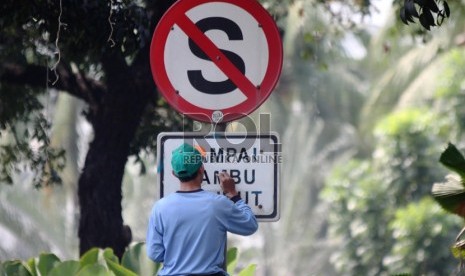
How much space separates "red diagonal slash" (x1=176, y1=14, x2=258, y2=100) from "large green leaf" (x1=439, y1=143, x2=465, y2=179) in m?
2.46

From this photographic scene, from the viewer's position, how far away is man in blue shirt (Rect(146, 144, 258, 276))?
22.5 ft

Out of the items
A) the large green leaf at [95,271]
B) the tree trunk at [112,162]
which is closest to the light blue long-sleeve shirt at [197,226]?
the large green leaf at [95,271]

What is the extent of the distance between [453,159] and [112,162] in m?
3.07

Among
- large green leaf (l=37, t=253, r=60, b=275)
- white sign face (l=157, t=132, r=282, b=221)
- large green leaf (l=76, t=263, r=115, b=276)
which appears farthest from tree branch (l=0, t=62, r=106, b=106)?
white sign face (l=157, t=132, r=282, b=221)

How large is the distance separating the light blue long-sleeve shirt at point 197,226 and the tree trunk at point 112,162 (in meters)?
4.29

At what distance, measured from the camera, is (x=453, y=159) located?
9312 millimetres

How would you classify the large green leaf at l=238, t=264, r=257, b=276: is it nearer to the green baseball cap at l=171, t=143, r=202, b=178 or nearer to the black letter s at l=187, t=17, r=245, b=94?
the black letter s at l=187, t=17, r=245, b=94

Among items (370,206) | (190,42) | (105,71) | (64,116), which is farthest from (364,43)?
(190,42)

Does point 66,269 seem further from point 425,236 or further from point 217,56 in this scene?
point 425,236

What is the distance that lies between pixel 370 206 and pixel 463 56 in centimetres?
359

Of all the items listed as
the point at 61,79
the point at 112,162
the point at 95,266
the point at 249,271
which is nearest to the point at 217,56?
the point at 95,266

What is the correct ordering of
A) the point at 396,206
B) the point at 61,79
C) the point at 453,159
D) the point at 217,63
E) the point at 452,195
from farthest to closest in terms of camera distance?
the point at 396,206
the point at 61,79
the point at 452,195
the point at 453,159
the point at 217,63

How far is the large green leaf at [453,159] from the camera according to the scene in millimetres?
9234

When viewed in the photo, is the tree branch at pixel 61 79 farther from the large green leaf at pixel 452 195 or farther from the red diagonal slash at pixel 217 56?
the red diagonal slash at pixel 217 56
